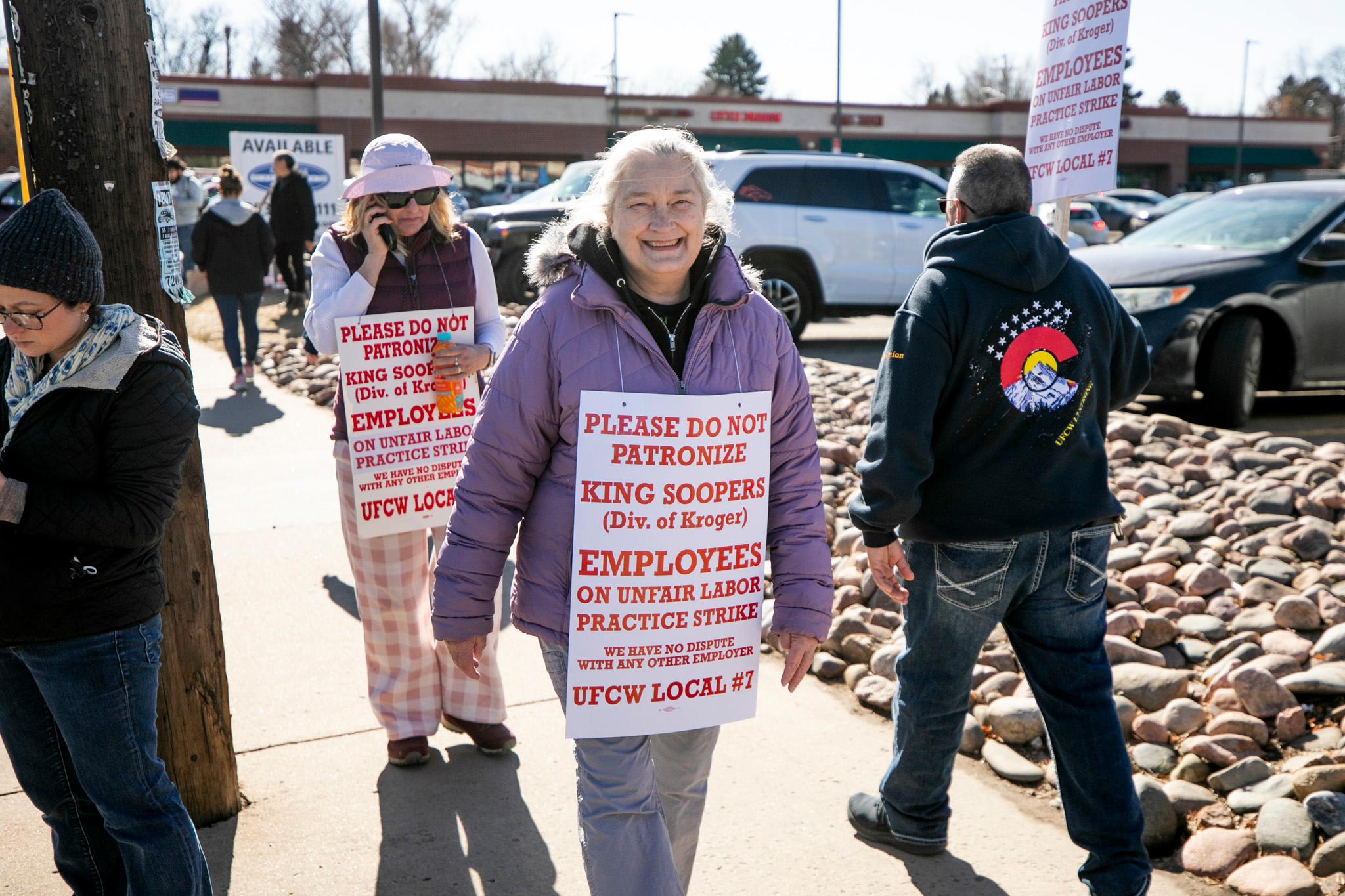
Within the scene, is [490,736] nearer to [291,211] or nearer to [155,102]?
[155,102]

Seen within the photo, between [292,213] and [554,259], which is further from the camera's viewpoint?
[292,213]

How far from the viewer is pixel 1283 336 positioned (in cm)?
824

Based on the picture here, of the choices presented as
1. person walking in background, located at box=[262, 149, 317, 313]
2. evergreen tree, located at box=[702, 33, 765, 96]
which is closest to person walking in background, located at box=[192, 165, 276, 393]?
person walking in background, located at box=[262, 149, 317, 313]

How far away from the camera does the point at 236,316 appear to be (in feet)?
33.3

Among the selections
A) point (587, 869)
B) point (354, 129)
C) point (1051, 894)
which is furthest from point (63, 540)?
point (354, 129)

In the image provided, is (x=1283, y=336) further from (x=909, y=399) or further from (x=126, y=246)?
(x=126, y=246)

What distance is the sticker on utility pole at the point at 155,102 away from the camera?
119 inches

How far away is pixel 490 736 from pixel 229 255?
7.44 meters

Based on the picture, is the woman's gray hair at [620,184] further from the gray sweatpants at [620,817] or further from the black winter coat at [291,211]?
the black winter coat at [291,211]

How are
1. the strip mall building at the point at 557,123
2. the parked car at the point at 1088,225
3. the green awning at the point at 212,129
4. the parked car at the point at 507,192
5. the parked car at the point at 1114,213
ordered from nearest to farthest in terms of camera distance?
the parked car at the point at 1088,225, the parked car at the point at 1114,213, the parked car at the point at 507,192, the green awning at the point at 212,129, the strip mall building at the point at 557,123

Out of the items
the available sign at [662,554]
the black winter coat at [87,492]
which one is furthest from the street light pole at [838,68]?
the black winter coat at [87,492]

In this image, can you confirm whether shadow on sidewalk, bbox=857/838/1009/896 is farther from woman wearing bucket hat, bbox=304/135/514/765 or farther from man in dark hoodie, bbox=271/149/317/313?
man in dark hoodie, bbox=271/149/317/313

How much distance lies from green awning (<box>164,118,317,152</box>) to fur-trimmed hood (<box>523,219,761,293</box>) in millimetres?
42640

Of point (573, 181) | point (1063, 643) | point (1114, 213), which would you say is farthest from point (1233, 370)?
point (1114, 213)
